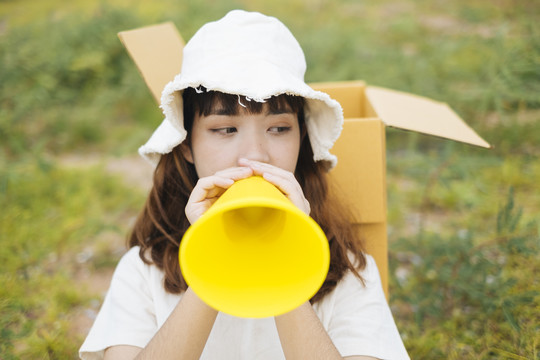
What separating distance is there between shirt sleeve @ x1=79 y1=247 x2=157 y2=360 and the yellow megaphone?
0.47 meters

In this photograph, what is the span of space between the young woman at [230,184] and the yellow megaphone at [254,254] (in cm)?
8

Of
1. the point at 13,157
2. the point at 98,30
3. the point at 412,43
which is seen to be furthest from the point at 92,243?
the point at 412,43

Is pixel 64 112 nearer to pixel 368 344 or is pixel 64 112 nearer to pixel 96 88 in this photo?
pixel 96 88

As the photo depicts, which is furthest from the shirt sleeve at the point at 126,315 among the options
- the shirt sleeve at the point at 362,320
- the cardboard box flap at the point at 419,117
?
the cardboard box flap at the point at 419,117

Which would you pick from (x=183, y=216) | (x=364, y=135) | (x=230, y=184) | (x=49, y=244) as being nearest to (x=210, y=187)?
(x=230, y=184)

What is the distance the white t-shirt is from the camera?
1.35m

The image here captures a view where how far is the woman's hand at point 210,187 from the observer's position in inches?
44.7

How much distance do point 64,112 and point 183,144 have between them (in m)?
3.15

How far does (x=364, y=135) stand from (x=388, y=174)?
6.42 ft

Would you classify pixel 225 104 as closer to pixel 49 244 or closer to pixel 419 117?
pixel 419 117

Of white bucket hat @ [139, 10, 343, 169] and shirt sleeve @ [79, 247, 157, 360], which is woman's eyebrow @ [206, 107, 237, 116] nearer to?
white bucket hat @ [139, 10, 343, 169]

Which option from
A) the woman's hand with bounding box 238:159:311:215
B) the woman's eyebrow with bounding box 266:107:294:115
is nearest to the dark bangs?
the woman's eyebrow with bounding box 266:107:294:115

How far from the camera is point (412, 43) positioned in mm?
5625

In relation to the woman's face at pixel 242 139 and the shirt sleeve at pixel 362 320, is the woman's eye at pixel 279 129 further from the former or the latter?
the shirt sleeve at pixel 362 320
